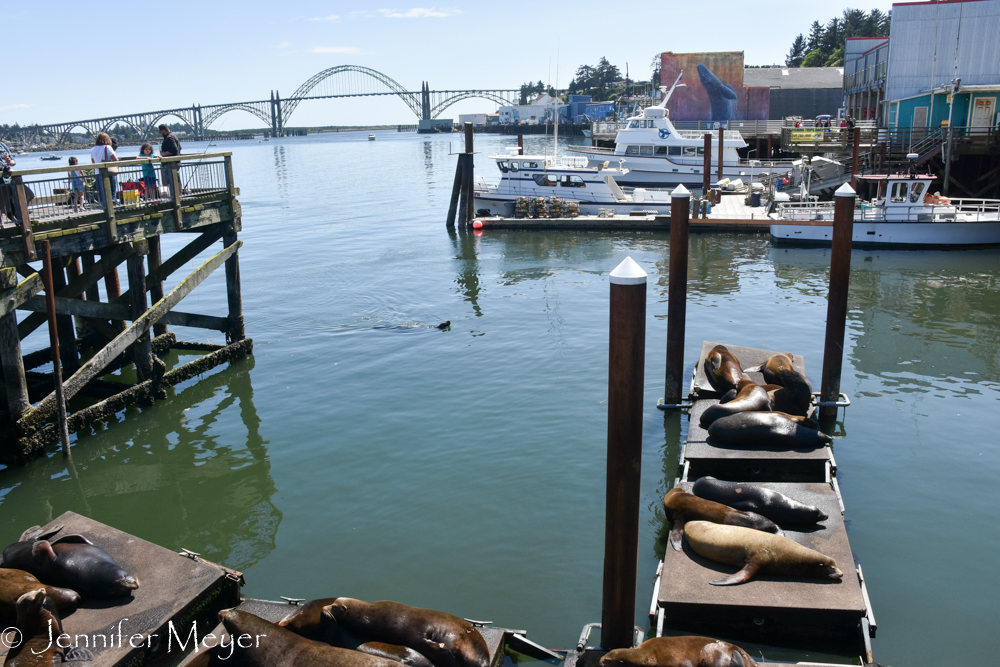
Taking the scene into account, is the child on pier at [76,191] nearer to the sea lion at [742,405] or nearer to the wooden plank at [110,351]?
the wooden plank at [110,351]

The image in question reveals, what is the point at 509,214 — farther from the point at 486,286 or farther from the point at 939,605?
the point at 939,605

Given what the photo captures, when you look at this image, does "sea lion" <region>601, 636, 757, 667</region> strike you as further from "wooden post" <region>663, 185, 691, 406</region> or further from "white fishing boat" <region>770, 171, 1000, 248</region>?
"white fishing boat" <region>770, 171, 1000, 248</region>

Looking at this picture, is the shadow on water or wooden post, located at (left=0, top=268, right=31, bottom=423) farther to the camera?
wooden post, located at (left=0, top=268, right=31, bottom=423)

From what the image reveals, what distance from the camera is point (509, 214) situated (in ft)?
121

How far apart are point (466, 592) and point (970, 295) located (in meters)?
19.9

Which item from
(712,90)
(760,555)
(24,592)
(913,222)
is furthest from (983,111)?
(24,592)

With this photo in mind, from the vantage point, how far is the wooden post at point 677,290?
11.7 metres

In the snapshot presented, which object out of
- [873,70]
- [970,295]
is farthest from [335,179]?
[970,295]

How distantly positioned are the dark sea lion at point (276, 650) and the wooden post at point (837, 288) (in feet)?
27.8

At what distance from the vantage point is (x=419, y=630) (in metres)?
5.85

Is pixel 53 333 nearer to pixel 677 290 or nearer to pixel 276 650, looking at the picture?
pixel 276 650

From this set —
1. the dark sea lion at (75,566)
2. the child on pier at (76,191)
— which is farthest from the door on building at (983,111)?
the dark sea lion at (75,566)

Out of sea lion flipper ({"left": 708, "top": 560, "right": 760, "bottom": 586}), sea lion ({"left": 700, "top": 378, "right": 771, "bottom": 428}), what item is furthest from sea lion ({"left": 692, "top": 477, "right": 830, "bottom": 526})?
sea lion ({"left": 700, "top": 378, "right": 771, "bottom": 428})

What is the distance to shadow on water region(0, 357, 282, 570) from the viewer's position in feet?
30.5
